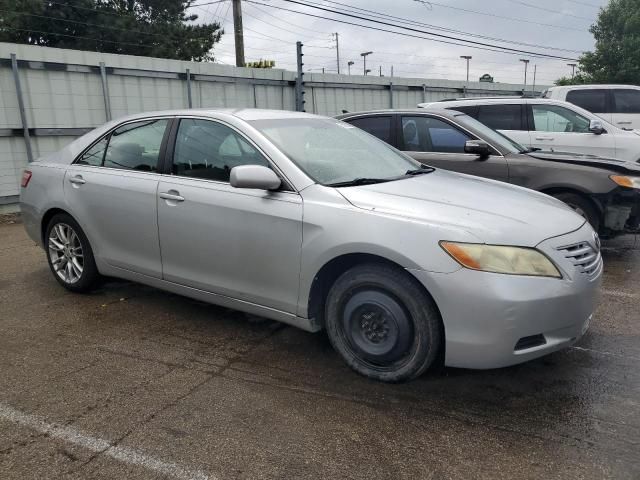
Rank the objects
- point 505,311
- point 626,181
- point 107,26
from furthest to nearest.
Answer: point 107,26
point 626,181
point 505,311

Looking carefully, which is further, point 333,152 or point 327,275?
point 333,152

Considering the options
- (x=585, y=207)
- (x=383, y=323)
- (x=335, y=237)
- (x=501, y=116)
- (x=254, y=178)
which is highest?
(x=501, y=116)

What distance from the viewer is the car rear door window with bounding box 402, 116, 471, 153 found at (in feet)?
21.5

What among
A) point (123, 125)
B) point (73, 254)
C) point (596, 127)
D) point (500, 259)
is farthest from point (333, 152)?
point (596, 127)

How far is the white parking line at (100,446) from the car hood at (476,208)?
1659 mm

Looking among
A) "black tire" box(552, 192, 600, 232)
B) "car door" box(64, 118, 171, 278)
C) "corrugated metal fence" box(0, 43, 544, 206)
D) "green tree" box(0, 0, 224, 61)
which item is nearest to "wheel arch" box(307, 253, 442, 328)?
"car door" box(64, 118, 171, 278)

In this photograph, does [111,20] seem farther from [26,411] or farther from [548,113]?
[26,411]

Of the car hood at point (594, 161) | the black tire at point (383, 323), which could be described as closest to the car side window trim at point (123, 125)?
the black tire at point (383, 323)

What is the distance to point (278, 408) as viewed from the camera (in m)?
2.97

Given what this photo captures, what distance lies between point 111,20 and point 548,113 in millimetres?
23306

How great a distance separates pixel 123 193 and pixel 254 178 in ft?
4.70

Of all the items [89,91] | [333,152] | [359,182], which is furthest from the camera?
[89,91]

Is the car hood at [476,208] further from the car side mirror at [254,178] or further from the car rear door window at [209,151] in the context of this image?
the car rear door window at [209,151]

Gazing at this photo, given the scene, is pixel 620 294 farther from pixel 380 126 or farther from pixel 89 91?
pixel 89 91
